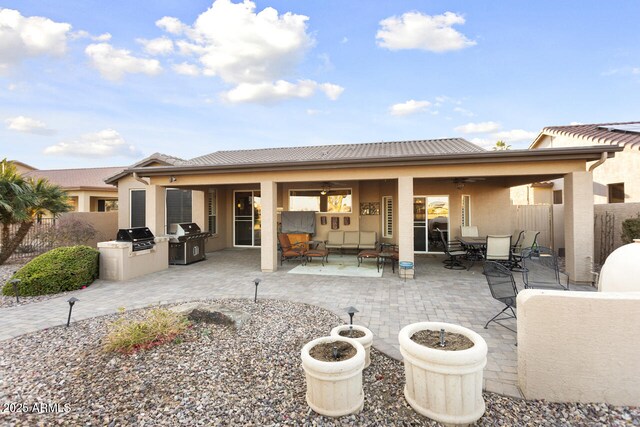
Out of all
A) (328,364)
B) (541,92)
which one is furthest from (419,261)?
(541,92)

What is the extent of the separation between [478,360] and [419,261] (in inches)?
290

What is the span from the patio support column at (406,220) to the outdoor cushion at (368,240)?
2707mm

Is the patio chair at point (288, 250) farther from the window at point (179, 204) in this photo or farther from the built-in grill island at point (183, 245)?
the window at point (179, 204)

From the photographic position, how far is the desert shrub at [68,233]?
29.9 feet

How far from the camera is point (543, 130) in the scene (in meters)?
13.9

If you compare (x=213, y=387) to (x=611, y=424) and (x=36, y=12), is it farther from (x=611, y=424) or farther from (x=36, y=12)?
(x=36, y=12)

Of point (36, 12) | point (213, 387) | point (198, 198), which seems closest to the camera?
point (213, 387)

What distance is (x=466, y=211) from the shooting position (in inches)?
411

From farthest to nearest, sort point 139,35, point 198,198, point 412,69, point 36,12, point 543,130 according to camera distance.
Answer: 1. point 543,130
2. point 198,198
3. point 412,69
4. point 139,35
5. point 36,12

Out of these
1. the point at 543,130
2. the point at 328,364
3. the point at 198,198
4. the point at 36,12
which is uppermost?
the point at 36,12

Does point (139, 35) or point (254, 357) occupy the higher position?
point (139, 35)

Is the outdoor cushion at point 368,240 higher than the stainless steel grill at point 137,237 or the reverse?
the reverse

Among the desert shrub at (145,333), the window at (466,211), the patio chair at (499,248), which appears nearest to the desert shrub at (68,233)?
the desert shrub at (145,333)

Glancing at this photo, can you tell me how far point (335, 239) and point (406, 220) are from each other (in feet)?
12.3
